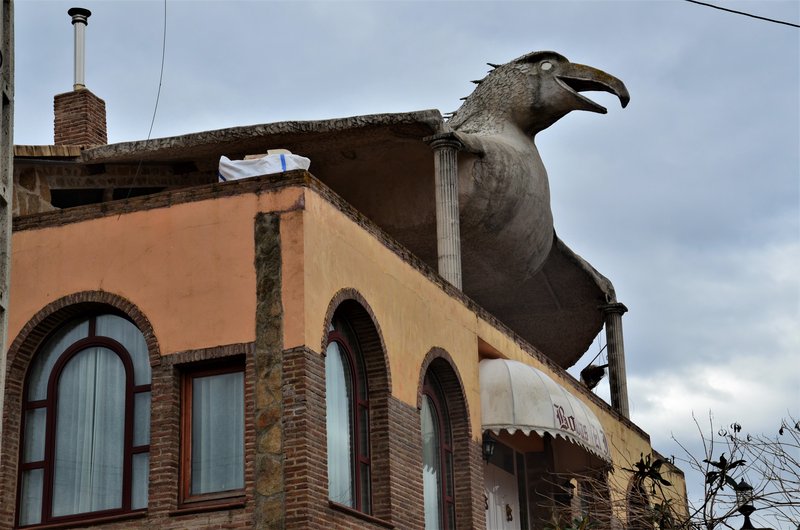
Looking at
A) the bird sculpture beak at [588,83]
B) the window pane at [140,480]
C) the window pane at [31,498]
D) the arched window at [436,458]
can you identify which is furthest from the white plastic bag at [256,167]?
the bird sculpture beak at [588,83]

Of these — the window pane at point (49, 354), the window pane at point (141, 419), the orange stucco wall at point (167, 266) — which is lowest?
the window pane at point (141, 419)

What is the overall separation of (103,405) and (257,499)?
2.58 meters

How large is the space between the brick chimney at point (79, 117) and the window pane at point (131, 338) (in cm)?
910

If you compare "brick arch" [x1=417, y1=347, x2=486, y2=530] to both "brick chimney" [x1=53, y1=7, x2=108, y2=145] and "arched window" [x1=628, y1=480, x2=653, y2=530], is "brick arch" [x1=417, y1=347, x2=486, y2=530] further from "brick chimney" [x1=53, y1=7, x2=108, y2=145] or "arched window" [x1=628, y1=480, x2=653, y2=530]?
"brick chimney" [x1=53, y1=7, x2=108, y2=145]

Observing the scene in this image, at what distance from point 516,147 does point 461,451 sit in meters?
7.42

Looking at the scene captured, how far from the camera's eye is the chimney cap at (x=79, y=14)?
28.1 metres

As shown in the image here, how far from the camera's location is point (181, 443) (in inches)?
673

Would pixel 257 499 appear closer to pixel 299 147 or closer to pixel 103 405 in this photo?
pixel 103 405

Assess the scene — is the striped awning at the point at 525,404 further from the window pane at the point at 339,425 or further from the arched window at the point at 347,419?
the window pane at the point at 339,425

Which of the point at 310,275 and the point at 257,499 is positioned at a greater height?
the point at 310,275

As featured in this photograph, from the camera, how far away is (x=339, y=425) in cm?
1788

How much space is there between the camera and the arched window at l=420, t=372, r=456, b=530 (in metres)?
20.3

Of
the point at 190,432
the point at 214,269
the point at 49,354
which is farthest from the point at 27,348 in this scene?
the point at 214,269

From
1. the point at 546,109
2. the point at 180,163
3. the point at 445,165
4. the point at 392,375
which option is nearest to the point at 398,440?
the point at 392,375
